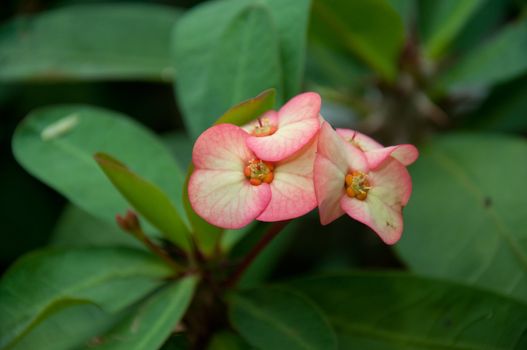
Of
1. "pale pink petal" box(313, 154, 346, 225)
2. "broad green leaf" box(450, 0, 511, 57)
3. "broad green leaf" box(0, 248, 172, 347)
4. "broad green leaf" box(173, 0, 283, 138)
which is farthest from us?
"broad green leaf" box(450, 0, 511, 57)

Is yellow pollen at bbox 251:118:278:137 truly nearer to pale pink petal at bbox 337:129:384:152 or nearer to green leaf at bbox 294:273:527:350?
pale pink petal at bbox 337:129:384:152

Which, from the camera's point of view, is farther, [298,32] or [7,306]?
[298,32]

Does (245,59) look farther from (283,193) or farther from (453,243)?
(453,243)

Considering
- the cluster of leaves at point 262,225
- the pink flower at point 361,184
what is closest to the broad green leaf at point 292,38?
the cluster of leaves at point 262,225

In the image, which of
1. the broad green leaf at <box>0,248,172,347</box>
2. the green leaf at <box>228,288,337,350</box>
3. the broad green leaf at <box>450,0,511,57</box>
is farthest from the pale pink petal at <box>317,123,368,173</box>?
the broad green leaf at <box>450,0,511,57</box>

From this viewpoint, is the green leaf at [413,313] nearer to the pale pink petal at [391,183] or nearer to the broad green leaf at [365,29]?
the pale pink petal at [391,183]

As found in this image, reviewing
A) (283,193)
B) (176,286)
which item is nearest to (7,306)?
(176,286)
